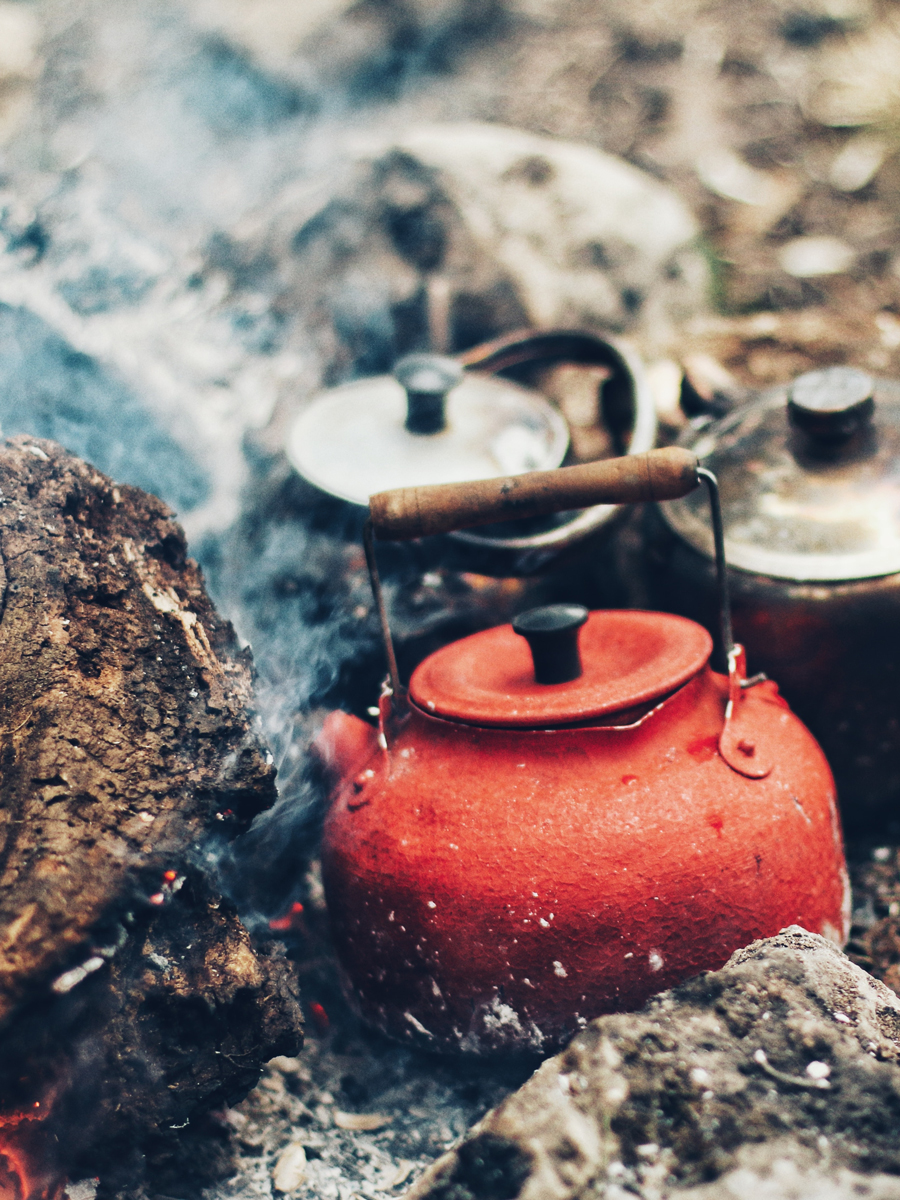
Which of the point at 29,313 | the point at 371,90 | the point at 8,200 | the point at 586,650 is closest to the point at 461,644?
the point at 586,650

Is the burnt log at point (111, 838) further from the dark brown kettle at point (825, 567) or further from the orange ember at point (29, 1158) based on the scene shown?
the dark brown kettle at point (825, 567)

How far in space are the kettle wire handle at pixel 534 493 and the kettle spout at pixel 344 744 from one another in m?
0.59

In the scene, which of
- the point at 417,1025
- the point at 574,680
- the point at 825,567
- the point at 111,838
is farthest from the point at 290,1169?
the point at 825,567

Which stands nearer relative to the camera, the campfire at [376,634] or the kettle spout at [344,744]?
the campfire at [376,634]

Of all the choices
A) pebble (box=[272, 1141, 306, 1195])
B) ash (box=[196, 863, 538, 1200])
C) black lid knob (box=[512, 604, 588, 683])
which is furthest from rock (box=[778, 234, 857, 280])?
pebble (box=[272, 1141, 306, 1195])

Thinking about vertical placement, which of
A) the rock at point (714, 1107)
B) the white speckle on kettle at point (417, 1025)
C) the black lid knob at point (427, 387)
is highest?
the black lid knob at point (427, 387)

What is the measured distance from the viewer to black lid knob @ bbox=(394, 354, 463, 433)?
2770 millimetres

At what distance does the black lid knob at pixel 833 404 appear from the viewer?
251 cm

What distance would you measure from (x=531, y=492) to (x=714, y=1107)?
1156 millimetres

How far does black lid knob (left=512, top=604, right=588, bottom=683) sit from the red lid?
29 mm

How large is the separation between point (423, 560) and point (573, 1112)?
1842mm

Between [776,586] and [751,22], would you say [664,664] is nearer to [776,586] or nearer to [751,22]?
[776,586]

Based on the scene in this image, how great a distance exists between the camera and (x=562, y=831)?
5.75ft

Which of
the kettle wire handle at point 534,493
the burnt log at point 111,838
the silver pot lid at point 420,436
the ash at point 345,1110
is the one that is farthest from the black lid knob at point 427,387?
the ash at point 345,1110
